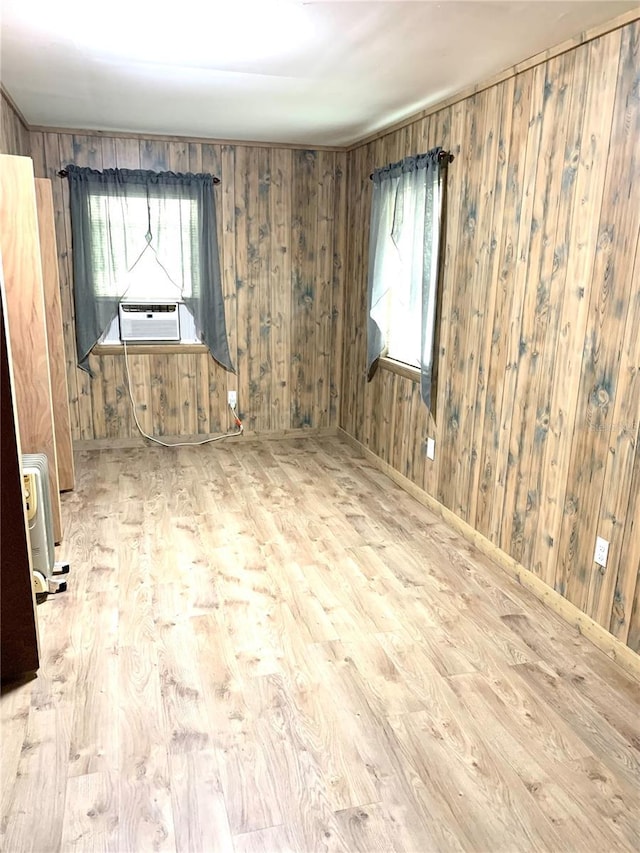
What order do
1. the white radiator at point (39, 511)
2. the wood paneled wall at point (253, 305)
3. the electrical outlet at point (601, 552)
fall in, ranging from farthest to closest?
the wood paneled wall at point (253, 305), the white radiator at point (39, 511), the electrical outlet at point (601, 552)

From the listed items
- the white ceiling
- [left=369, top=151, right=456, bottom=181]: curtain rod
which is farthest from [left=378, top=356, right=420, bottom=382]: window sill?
the white ceiling

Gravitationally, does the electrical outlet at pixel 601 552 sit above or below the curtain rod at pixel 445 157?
below

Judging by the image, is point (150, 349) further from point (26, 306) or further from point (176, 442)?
point (26, 306)

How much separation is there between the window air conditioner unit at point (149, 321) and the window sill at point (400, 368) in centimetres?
168

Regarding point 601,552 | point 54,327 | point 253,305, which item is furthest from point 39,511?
point 253,305

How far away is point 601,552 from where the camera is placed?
2.56 m

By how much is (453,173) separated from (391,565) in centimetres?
217

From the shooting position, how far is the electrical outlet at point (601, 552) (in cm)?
254

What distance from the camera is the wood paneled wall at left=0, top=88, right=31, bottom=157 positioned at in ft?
11.5

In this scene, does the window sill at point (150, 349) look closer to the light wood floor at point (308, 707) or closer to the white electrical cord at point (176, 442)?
the white electrical cord at point (176, 442)

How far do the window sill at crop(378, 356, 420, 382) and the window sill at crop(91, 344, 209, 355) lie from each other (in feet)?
4.86

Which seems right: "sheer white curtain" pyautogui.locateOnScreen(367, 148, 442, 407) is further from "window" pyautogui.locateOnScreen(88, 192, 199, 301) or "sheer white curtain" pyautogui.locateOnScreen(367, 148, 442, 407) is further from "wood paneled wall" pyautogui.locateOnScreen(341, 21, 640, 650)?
"window" pyautogui.locateOnScreen(88, 192, 199, 301)

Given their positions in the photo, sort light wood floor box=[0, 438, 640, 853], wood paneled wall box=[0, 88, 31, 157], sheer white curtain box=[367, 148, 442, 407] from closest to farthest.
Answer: light wood floor box=[0, 438, 640, 853] < wood paneled wall box=[0, 88, 31, 157] < sheer white curtain box=[367, 148, 442, 407]

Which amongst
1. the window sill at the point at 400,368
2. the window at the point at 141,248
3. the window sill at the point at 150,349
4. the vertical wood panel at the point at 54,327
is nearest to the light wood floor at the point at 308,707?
the vertical wood panel at the point at 54,327
